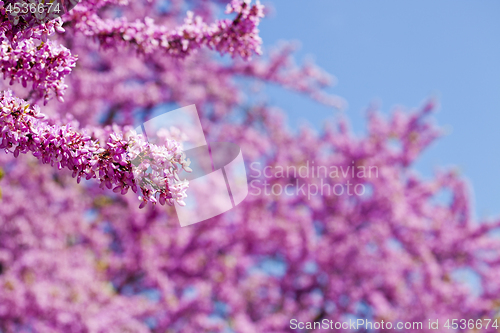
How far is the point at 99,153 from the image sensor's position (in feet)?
6.17

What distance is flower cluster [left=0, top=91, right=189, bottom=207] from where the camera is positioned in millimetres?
1822

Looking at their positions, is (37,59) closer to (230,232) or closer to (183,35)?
(183,35)

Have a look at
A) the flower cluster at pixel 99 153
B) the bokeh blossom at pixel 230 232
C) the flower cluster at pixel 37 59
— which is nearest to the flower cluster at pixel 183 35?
the flower cluster at pixel 37 59

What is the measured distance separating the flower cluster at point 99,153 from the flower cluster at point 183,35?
1003 mm

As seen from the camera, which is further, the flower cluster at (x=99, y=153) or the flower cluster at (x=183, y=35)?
the flower cluster at (x=183, y=35)

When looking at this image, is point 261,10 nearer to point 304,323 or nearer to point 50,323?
Result: point 50,323

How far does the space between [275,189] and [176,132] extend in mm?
9119

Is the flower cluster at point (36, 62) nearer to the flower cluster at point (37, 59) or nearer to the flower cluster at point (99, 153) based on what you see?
the flower cluster at point (37, 59)

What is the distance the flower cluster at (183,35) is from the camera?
2641 mm

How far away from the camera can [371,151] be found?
11766 mm

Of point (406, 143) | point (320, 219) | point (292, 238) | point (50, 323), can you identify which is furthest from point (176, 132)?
point (406, 143)

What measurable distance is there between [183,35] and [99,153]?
1.21 meters

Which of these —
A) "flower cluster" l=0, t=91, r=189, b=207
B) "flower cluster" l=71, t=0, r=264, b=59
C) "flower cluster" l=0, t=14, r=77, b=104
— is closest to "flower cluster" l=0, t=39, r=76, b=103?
"flower cluster" l=0, t=14, r=77, b=104

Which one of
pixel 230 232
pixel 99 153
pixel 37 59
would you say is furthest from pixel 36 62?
pixel 230 232
